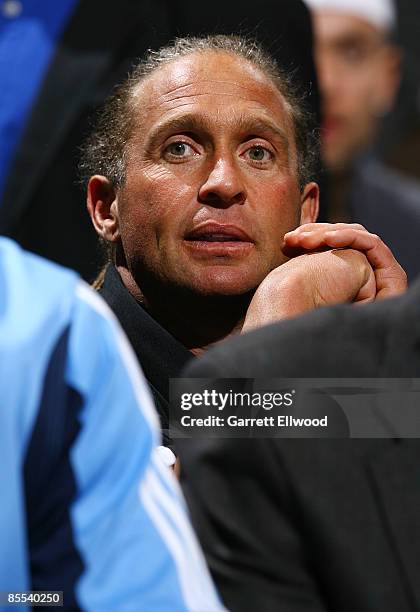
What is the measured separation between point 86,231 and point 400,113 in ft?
11.6

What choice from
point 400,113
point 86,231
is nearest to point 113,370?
point 86,231

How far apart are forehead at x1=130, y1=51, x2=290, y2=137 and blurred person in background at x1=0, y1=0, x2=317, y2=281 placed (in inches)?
13.1

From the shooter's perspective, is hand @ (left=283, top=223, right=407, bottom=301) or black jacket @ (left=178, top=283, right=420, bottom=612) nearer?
black jacket @ (left=178, top=283, right=420, bottom=612)

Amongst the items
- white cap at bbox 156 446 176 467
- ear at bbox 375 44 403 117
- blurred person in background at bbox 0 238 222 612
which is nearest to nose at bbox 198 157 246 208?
white cap at bbox 156 446 176 467

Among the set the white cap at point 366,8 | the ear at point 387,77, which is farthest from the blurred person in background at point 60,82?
the ear at point 387,77

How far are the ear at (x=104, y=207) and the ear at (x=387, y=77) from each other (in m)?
2.85

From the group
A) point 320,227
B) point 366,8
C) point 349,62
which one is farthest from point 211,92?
point 366,8

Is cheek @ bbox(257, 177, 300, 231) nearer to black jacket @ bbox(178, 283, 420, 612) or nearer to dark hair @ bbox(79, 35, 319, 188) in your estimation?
dark hair @ bbox(79, 35, 319, 188)

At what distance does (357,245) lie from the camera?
1.84 m

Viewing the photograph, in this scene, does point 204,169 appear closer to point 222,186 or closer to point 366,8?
point 222,186

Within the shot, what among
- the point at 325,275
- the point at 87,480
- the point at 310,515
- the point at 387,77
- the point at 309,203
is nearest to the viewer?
the point at 87,480

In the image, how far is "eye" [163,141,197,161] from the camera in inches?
74.4

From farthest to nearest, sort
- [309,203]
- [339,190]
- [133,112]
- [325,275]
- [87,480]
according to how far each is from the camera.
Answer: [339,190] < [309,203] < [133,112] < [325,275] < [87,480]

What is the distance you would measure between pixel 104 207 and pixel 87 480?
0.96 metres
